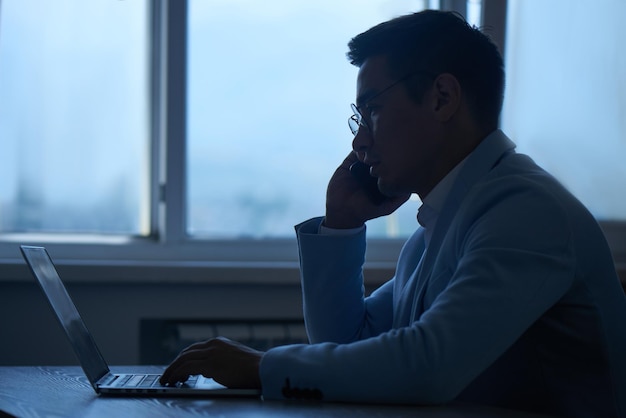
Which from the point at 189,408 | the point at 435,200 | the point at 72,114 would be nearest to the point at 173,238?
the point at 72,114

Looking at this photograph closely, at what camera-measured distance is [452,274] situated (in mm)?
1186

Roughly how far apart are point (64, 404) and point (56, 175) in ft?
5.22

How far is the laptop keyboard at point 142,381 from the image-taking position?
44.9 inches

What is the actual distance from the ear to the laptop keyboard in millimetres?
609

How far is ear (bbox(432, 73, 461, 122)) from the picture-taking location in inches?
53.2

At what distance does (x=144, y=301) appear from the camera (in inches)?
93.2

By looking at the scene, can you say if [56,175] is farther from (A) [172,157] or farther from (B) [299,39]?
(B) [299,39]

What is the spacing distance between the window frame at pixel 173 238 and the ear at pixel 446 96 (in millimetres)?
1105

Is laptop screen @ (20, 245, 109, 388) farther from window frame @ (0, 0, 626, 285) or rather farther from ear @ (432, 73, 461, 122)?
window frame @ (0, 0, 626, 285)

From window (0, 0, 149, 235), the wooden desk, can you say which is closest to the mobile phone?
the wooden desk

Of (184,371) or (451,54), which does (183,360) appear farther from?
(451,54)

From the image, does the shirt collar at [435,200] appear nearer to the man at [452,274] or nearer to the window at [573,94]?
the man at [452,274]

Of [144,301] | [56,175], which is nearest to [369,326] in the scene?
[144,301]

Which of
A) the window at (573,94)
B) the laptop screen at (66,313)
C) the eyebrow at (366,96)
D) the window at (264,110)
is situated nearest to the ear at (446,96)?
the eyebrow at (366,96)
